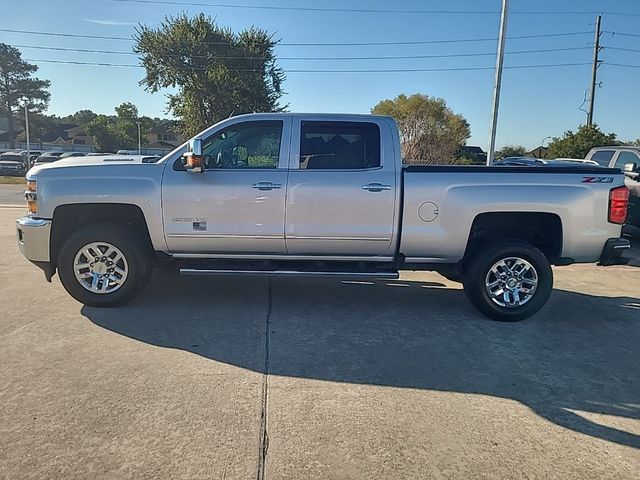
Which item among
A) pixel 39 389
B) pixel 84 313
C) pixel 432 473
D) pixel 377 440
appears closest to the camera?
pixel 432 473

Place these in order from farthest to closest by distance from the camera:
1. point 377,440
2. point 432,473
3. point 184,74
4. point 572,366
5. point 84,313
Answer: point 184,74 < point 84,313 < point 572,366 < point 377,440 < point 432,473

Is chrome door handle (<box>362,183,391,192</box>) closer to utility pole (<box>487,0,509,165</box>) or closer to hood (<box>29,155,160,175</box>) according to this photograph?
hood (<box>29,155,160,175</box>)

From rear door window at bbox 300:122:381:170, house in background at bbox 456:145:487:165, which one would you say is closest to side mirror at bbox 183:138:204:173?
rear door window at bbox 300:122:381:170

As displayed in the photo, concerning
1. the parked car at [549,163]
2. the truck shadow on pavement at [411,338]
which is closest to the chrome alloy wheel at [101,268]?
the truck shadow on pavement at [411,338]

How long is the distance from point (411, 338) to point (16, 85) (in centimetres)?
10327

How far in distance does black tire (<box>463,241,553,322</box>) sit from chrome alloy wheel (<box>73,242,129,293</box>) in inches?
149

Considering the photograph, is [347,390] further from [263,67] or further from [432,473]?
[263,67]

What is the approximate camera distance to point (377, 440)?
307 cm

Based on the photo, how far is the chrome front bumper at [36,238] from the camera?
5238mm

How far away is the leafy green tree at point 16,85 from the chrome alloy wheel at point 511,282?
9809 centimetres

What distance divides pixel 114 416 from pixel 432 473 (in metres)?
2.05

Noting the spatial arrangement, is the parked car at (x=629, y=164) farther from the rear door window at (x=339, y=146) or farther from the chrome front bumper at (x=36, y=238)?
the chrome front bumper at (x=36, y=238)

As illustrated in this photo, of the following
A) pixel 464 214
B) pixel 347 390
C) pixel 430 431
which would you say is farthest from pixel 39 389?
pixel 464 214

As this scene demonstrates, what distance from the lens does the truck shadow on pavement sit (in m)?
3.83
